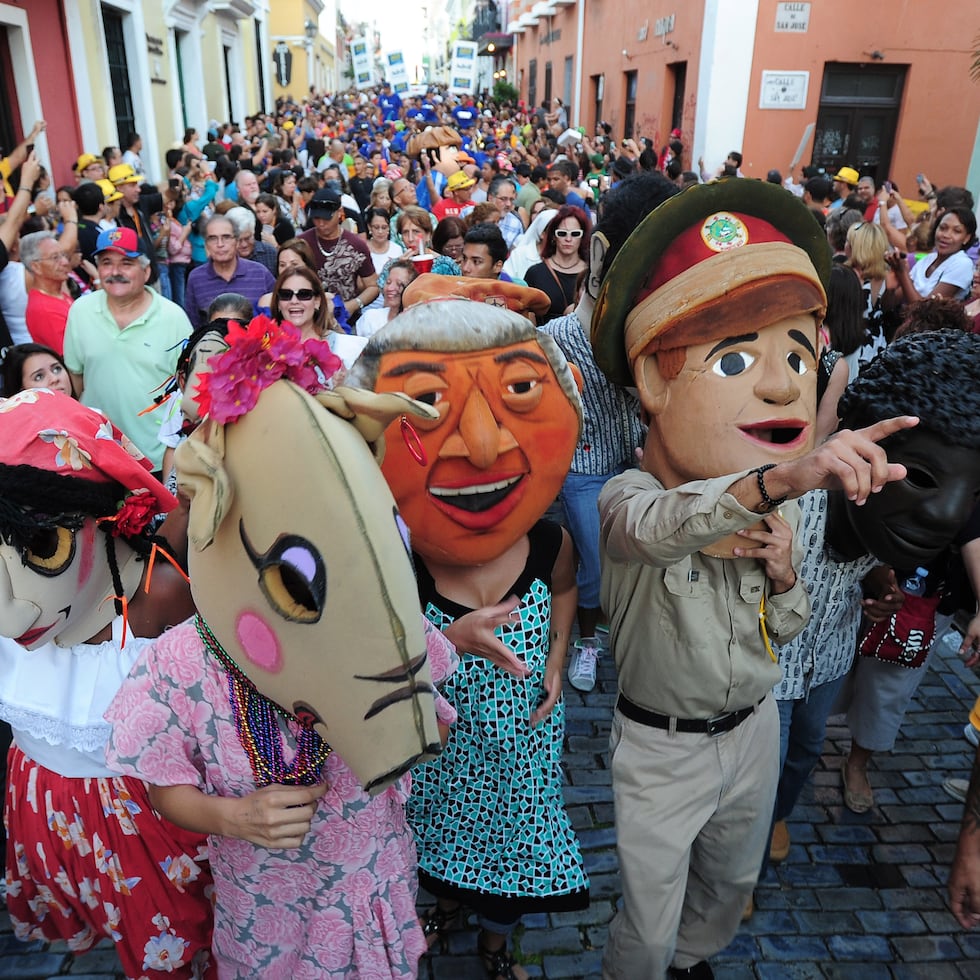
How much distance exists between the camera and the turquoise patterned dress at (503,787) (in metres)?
2.18

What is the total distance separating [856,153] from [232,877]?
51.9 ft

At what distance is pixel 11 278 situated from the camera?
4.59m

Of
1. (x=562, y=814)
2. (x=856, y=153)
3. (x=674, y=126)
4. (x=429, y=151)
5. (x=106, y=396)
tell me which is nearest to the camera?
(x=562, y=814)

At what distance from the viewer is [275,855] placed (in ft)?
5.81

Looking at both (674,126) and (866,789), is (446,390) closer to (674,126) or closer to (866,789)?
(866,789)

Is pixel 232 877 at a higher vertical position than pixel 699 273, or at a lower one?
lower

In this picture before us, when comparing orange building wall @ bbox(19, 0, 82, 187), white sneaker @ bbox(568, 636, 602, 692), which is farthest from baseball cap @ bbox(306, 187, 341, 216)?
orange building wall @ bbox(19, 0, 82, 187)

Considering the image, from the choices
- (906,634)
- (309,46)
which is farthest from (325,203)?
(309,46)

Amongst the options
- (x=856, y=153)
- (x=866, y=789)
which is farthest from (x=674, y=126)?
(x=866, y=789)

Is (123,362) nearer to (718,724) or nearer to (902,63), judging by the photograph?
(718,724)

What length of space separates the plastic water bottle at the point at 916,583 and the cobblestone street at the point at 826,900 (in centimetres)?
100

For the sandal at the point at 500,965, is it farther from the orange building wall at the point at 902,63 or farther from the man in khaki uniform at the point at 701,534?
the orange building wall at the point at 902,63

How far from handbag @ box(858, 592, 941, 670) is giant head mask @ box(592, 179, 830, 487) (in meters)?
1.22

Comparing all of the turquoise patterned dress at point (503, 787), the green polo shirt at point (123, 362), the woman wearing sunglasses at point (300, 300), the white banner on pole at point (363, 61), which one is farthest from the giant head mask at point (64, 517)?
the white banner on pole at point (363, 61)
